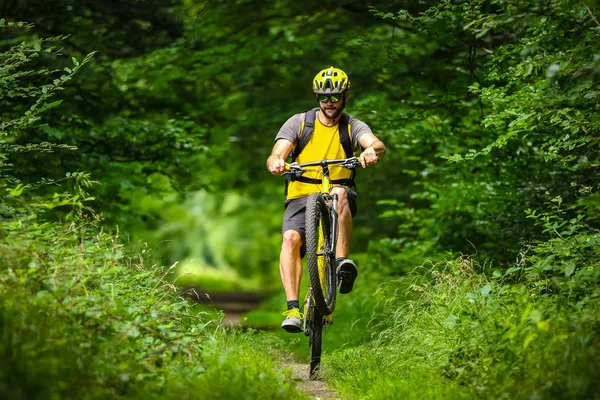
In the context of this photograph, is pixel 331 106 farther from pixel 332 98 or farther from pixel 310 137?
pixel 310 137

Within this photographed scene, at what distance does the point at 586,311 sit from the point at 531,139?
12.2 ft

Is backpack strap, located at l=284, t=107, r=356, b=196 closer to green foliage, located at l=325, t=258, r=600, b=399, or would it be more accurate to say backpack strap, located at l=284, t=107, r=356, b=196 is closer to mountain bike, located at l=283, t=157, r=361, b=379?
mountain bike, located at l=283, t=157, r=361, b=379

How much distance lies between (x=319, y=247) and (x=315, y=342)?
859 mm

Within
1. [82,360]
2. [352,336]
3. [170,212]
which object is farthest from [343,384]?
[170,212]

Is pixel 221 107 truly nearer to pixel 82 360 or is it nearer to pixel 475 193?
pixel 475 193

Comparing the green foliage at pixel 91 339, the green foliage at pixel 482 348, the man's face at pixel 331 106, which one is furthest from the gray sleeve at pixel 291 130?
the green foliage at pixel 91 339

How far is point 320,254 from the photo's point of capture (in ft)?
22.4

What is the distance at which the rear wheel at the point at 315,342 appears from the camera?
7.03m

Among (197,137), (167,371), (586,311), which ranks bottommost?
(167,371)

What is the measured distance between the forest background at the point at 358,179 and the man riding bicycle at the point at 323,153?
72 cm

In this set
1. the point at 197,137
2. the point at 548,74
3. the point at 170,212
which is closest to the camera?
the point at 548,74

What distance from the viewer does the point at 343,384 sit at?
6.30m

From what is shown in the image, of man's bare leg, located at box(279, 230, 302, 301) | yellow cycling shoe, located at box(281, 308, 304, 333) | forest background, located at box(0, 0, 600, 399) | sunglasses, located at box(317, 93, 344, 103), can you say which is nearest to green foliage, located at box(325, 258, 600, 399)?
forest background, located at box(0, 0, 600, 399)

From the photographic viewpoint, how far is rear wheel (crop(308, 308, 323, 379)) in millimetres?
7027
